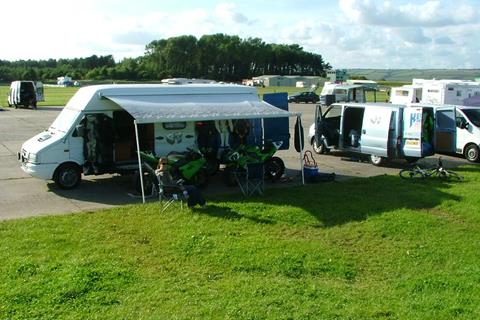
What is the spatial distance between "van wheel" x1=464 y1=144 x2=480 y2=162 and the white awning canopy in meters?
7.46

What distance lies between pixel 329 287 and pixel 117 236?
366cm

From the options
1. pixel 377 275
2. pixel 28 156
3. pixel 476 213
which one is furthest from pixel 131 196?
pixel 476 213

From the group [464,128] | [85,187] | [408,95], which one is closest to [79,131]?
[85,187]

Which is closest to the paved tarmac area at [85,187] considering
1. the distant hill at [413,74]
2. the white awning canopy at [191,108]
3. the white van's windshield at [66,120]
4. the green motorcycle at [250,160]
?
the green motorcycle at [250,160]

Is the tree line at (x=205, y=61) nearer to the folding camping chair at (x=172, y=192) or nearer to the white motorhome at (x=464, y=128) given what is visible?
the white motorhome at (x=464, y=128)

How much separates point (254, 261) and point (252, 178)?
13.9ft

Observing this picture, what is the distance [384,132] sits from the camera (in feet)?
50.5

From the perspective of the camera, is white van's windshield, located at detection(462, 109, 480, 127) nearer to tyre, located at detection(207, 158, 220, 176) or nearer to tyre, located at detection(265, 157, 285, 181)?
tyre, located at detection(265, 157, 285, 181)

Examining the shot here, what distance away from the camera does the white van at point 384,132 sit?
1495cm

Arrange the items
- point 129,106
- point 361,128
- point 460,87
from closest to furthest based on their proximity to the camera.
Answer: point 129,106 < point 361,128 < point 460,87

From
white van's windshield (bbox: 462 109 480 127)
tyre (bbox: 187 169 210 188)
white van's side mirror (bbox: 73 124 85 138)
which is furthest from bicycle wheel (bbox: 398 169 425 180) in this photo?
white van's side mirror (bbox: 73 124 85 138)

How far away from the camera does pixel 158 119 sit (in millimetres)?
10727

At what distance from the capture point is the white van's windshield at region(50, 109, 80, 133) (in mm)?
12272

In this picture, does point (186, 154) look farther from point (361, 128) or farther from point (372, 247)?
point (361, 128)
